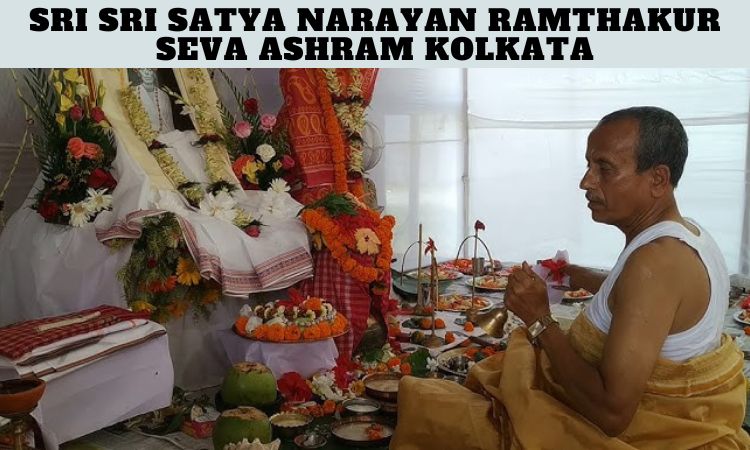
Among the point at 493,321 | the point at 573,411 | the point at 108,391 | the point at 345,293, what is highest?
the point at 493,321

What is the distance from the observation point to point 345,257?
418 cm

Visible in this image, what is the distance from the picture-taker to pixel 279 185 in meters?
4.86

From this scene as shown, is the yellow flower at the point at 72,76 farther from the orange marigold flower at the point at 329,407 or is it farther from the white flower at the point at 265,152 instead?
the orange marigold flower at the point at 329,407

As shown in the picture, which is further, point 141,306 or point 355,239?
point 355,239

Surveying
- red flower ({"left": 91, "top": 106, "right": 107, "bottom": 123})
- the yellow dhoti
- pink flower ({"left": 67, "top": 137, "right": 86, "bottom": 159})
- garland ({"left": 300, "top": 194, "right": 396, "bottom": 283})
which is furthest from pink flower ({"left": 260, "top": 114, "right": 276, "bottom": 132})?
the yellow dhoti

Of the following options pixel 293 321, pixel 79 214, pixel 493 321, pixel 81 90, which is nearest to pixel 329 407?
pixel 293 321

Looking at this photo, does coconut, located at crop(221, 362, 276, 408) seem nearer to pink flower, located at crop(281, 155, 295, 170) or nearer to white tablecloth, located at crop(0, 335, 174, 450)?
white tablecloth, located at crop(0, 335, 174, 450)

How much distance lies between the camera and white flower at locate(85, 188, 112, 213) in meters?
3.98

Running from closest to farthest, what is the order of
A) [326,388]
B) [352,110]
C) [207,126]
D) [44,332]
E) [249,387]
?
[44,332]
[249,387]
[326,388]
[207,126]
[352,110]

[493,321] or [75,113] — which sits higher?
[75,113]

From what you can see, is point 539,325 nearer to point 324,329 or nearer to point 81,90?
point 324,329

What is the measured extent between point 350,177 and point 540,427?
3.58 metres

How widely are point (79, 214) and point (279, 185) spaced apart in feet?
4.60

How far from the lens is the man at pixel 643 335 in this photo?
173 centimetres
